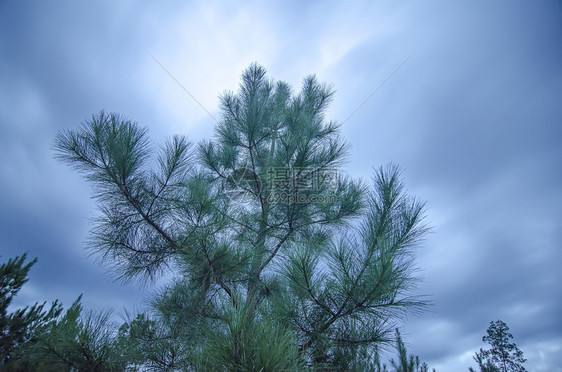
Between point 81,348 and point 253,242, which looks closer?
point 81,348

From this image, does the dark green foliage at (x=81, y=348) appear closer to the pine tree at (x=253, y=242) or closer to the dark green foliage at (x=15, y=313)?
the pine tree at (x=253, y=242)

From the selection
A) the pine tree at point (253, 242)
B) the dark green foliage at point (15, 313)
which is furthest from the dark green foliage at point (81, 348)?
the dark green foliage at point (15, 313)

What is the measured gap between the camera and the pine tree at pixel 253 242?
2082 mm

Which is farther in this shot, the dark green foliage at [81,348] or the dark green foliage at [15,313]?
the dark green foliage at [15,313]

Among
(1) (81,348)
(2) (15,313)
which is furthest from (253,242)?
(2) (15,313)

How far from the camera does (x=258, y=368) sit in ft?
5.18

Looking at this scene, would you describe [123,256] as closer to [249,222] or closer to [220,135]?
[249,222]

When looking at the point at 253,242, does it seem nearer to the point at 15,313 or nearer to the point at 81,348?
the point at 81,348

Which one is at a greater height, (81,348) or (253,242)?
(253,242)

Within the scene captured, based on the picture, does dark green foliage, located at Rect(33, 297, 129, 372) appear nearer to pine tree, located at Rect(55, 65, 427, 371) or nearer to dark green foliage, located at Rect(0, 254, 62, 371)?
pine tree, located at Rect(55, 65, 427, 371)

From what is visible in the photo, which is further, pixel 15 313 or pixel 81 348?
pixel 15 313

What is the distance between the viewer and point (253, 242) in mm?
3863

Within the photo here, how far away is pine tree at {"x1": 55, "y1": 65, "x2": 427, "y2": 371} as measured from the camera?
2.08 metres

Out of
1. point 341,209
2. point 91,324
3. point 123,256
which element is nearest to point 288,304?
point 91,324
